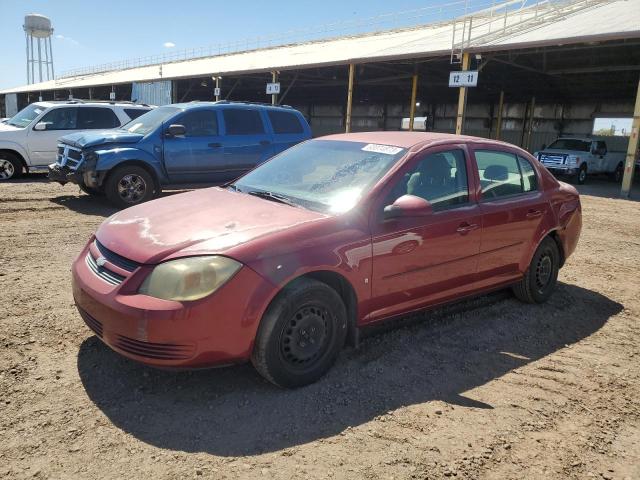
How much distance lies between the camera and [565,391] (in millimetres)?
3482

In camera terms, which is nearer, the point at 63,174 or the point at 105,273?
the point at 105,273

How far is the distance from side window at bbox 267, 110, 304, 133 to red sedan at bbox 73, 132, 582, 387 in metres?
5.55

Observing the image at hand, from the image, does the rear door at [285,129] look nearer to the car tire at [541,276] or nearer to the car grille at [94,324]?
the car tire at [541,276]

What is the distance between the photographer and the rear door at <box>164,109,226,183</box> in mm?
8992

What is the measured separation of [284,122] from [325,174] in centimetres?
639

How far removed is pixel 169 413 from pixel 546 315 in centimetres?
357

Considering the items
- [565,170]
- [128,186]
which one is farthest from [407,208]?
[565,170]

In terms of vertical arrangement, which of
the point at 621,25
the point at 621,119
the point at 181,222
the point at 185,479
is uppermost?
the point at 621,25

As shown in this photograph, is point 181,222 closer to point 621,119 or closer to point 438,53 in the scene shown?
point 438,53

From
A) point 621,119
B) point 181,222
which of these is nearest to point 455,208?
point 181,222

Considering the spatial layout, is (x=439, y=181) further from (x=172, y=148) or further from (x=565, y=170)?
A: (x=565, y=170)

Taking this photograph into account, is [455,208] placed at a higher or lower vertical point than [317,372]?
higher

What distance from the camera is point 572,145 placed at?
66.5 feet

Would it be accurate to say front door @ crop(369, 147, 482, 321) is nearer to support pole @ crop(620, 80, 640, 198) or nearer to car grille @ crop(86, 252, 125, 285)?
car grille @ crop(86, 252, 125, 285)
